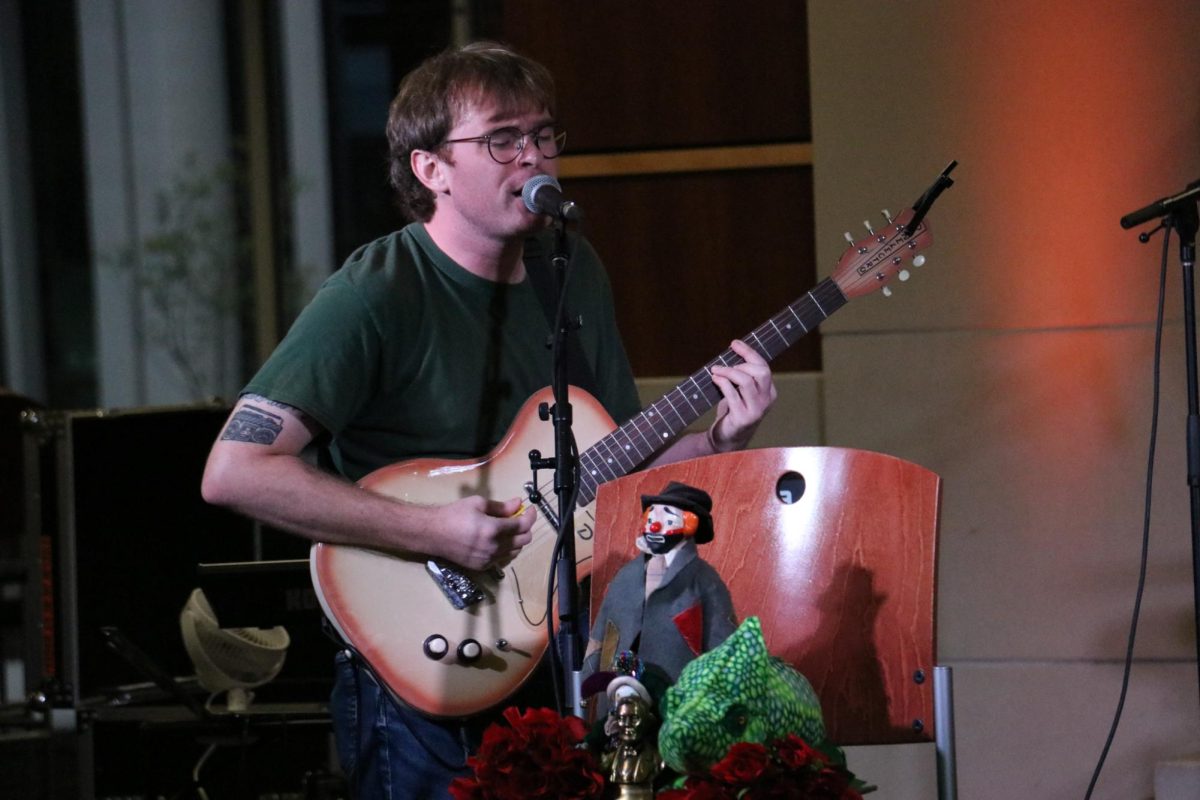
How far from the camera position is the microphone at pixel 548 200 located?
220 centimetres

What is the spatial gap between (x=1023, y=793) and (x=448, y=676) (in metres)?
2.05

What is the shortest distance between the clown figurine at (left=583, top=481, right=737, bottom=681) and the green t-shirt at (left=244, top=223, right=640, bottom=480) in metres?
0.74

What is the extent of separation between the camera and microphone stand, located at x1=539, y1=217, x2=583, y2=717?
2.06 metres

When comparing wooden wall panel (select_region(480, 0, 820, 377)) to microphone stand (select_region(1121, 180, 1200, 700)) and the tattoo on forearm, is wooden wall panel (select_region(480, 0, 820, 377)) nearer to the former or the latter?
microphone stand (select_region(1121, 180, 1200, 700))

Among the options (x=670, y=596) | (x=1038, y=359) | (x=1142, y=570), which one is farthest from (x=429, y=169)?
(x=1142, y=570)

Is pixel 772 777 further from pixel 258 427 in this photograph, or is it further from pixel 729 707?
pixel 258 427

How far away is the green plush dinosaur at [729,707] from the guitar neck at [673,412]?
0.95 m

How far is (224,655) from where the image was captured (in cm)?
339

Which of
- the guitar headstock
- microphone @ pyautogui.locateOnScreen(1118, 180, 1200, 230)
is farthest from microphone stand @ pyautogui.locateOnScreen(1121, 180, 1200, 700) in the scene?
the guitar headstock

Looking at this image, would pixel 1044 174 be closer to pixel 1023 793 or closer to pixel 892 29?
pixel 892 29

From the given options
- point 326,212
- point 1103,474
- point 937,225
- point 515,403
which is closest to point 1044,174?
point 937,225

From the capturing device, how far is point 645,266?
4.25m

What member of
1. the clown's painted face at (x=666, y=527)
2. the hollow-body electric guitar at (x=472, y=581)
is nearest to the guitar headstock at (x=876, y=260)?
the hollow-body electric guitar at (x=472, y=581)

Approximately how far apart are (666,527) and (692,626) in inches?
5.1
